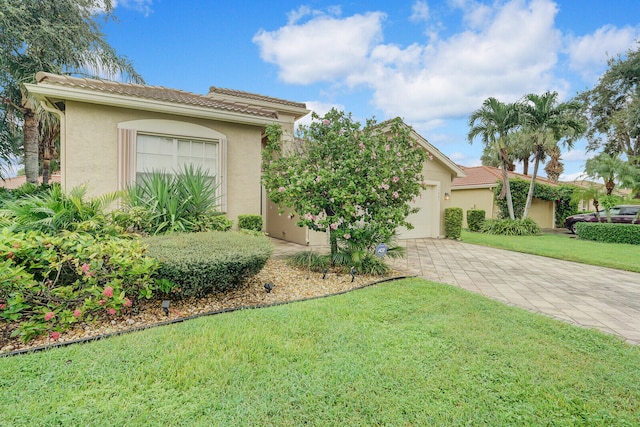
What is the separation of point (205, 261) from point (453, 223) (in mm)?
12330

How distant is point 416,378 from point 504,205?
20.9 m

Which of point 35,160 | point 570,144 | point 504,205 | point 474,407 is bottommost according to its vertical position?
point 474,407

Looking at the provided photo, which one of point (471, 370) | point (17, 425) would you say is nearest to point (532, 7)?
point (471, 370)

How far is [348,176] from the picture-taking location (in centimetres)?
635

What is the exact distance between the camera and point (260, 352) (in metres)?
3.16

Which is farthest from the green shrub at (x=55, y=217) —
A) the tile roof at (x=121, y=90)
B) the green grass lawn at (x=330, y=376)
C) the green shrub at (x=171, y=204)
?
the tile roof at (x=121, y=90)

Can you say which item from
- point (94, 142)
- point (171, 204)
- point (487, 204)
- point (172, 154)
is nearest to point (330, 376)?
point (171, 204)

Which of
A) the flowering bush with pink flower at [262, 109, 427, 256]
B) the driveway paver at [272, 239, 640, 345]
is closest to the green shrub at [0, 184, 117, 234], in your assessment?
the flowering bush with pink flower at [262, 109, 427, 256]

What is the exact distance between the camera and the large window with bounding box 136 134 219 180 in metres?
7.75

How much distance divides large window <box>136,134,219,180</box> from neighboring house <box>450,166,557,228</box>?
18.8 meters

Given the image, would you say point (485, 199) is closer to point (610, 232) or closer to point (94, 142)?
point (610, 232)

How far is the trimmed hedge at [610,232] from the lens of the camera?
45.1 ft

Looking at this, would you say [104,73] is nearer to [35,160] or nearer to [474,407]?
[35,160]

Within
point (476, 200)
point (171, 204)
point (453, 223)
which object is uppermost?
point (476, 200)
